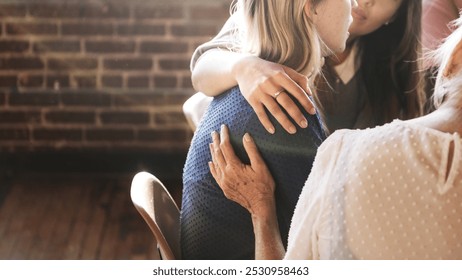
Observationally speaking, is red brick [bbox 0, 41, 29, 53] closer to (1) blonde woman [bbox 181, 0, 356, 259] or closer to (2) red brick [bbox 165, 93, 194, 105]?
(2) red brick [bbox 165, 93, 194, 105]

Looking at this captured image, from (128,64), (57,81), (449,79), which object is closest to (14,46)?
(57,81)

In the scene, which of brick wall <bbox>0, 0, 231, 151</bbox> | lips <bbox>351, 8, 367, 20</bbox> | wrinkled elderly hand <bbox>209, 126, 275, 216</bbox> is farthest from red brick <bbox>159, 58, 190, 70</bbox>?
wrinkled elderly hand <bbox>209, 126, 275, 216</bbox>

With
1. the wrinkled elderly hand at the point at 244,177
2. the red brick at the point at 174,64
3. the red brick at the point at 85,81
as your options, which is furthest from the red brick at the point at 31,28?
the wrinkled elderly hand at the point at 244,177

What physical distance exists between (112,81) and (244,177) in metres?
1.79

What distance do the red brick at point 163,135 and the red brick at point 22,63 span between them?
509 mm

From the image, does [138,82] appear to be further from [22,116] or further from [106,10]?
[22,116]

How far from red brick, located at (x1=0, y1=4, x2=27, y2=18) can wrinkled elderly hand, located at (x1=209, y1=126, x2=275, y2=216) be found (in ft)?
5.97

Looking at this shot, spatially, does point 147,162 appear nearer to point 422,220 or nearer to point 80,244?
point 80,244

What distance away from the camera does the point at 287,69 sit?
1.48m

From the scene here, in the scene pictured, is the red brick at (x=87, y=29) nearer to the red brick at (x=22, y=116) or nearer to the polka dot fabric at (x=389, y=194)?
the red brick at (x=22, y=116)

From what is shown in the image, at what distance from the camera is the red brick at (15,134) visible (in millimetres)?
3252

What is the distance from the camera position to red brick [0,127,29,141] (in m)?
3.25
